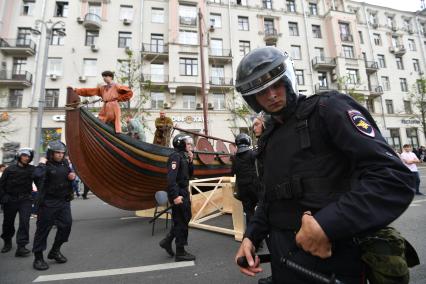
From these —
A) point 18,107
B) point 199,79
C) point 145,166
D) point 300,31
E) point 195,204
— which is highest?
point 300,31

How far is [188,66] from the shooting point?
22.7 meters

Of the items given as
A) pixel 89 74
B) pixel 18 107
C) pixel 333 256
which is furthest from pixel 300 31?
pixel 333 256

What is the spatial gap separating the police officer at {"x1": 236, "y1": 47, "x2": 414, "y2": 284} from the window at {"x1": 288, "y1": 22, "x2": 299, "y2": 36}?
2959 centimetres

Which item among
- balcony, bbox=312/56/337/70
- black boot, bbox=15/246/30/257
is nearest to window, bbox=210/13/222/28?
balcony, bbox=312/56/337/70

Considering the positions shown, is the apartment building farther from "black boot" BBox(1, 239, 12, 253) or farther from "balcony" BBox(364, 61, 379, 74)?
"black boot" BBox(1, 239, 12, 253)

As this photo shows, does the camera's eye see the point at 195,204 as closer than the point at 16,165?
No

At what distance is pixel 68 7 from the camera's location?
22.6 m

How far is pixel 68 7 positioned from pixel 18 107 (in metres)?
10.1

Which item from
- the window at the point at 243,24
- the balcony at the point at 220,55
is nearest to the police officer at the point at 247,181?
the balcony at the point at 220,55

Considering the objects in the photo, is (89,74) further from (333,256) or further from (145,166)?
(333,256)

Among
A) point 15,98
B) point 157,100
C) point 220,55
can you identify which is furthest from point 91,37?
point 220,55

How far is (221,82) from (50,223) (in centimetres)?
2110

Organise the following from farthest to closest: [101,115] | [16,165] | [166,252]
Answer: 1. [101,115]
2. [16,165]
3. [166,252]

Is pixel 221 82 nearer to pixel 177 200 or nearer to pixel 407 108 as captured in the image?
pixel 177 200
